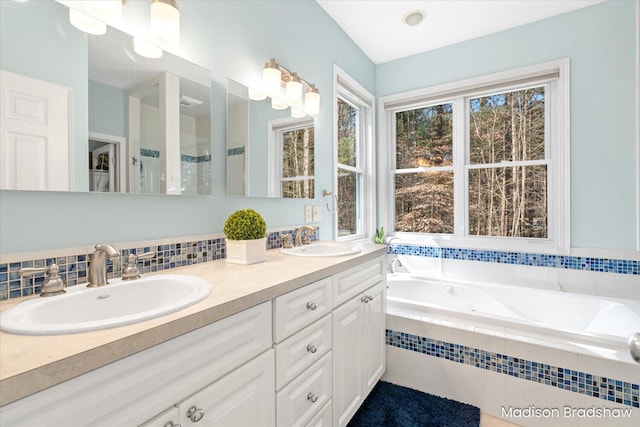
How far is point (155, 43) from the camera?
121cm

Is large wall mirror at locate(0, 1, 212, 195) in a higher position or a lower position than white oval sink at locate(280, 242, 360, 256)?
higher

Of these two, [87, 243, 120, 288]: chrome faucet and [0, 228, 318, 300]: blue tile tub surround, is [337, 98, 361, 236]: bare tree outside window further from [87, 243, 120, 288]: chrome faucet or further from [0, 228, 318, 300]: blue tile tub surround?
[87, 243, 120, 288]: chrome faucet

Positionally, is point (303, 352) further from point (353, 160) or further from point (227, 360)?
point (353, 160)

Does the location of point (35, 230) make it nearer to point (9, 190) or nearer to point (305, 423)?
point (9, 190)

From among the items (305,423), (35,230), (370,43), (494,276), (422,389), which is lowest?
(422,389)

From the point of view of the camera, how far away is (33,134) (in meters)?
0.90

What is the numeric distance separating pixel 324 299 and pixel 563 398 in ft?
4.54

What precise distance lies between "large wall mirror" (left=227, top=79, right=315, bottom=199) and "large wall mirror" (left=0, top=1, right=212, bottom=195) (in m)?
0.19

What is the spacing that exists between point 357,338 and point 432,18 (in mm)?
2439

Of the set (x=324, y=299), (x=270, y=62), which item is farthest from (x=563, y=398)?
(x=270, y=62)

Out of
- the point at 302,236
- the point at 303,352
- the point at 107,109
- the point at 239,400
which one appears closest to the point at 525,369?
the point at 303,352

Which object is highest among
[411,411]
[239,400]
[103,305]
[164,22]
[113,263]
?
[164,22]

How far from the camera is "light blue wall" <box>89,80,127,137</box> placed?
1.04m

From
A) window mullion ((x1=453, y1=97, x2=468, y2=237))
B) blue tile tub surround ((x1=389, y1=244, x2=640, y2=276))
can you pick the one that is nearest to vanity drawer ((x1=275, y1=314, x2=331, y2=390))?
blue tile tub surround ((x1=389, y1=244, x2=640, y2=276))
